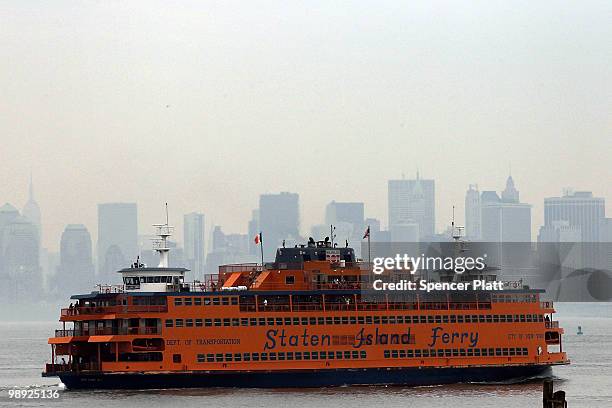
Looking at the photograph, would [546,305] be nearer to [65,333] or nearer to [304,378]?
[304,378]

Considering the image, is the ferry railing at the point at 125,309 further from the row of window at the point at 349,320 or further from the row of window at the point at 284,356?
the row of window at the point at 284,356

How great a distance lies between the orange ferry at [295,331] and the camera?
7694 centimetres

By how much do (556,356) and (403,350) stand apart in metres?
9.06

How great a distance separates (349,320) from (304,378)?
Result: 3.92 metres

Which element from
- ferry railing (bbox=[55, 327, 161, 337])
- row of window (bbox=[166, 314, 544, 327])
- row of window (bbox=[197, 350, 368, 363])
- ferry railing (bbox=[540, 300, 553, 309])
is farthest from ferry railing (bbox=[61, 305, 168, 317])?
ferry railing (bbox=[540, 300, 553, 309])

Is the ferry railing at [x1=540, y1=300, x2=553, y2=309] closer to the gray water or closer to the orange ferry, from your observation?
the orange ferry

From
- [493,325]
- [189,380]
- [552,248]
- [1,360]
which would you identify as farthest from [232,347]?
[1,360]

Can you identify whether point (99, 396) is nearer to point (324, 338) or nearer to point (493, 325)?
point (324, 338)

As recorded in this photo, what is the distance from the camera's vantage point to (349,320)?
262ft

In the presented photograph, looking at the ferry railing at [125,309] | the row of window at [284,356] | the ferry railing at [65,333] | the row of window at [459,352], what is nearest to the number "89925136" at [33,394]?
the ferry railing at [65,333]

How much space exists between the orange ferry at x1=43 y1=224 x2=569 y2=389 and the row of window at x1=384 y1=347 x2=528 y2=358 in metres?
0.05

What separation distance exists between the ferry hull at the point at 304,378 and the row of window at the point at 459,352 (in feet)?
2.51

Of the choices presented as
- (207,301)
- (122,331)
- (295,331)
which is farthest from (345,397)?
(122,331)

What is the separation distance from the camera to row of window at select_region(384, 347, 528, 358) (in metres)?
80.2
